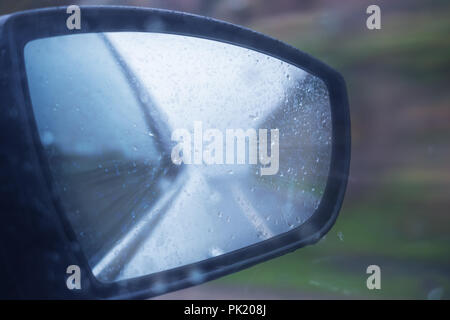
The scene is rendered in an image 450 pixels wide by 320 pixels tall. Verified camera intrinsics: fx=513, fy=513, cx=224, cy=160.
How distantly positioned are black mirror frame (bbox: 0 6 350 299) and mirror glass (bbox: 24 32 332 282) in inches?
1.2

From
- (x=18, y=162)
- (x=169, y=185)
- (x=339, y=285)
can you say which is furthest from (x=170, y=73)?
(x=339, y=285)

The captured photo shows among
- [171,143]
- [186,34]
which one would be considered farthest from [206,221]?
[186,34]

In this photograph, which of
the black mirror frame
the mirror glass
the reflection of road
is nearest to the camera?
the black mirror frame

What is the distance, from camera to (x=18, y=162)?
103cm

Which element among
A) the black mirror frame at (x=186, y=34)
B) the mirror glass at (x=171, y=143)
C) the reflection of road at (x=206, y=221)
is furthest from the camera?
the reflection of road at (x=206, y=221)

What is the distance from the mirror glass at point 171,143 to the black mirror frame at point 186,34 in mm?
31

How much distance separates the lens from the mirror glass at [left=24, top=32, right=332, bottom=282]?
1287mm

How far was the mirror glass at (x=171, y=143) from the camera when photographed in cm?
129

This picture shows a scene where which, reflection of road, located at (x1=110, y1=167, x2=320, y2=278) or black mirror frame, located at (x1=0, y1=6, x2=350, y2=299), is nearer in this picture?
black mirror frame, located at (x1=0, y1=6, x2=350, y2=299)

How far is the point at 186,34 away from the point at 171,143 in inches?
14.2

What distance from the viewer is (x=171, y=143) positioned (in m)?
1.57

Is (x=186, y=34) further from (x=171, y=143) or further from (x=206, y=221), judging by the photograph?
(x=206, y=221)
